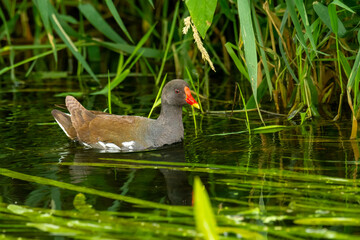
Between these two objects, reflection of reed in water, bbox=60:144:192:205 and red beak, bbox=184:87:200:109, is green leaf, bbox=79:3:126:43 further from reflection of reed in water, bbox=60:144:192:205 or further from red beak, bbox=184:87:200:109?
reflection of reed in water, bbox=60:144:192:205

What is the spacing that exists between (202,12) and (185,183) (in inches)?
39.7

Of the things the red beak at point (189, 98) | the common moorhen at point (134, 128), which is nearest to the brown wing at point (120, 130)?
the common moorhen at point (134, 128)

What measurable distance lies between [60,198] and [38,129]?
2.15 metres

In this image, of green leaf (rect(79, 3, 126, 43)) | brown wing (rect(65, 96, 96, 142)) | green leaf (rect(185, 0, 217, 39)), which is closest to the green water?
brown wing (rect(65, 96, 96, 142))

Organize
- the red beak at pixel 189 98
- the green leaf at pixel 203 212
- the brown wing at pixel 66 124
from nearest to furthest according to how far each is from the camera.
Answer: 1. the green leaf at pixel 203 212
2. the red beak at pixel 189 98
3. the brown wing at pixel 66 124

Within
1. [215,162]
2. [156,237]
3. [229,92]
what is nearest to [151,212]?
[156,237]

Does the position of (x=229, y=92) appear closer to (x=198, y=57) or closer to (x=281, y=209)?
(x=198, y=57)

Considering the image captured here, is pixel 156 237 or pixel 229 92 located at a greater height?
pixel 229 92

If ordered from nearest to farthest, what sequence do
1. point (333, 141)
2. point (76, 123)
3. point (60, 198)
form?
point (60, 198) < point (333, 141) < point (76, 123)

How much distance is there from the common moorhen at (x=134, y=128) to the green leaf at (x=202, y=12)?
4.82 ft

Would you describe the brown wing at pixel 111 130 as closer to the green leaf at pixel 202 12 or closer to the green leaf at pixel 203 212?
the green leaf at pixel 202 12

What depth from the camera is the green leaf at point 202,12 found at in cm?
387

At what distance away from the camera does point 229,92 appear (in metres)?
7.26

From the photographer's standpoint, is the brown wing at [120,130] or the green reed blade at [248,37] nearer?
the green reed blade at [248,37]
